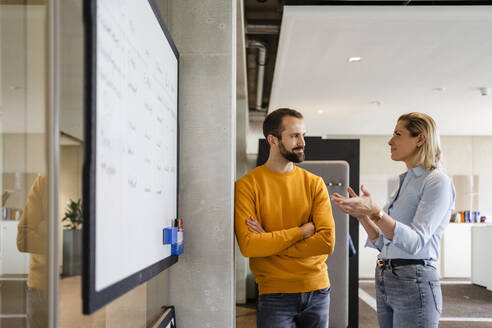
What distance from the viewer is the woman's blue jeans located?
174 cm

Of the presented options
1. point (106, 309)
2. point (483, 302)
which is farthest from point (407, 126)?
point (483, 302)

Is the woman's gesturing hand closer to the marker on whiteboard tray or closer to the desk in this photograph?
the marker on whiteboard tray

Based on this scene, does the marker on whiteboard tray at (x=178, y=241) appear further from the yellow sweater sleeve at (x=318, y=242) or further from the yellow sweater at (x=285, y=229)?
the yellow sweater sleeve at (x=318, y=242)

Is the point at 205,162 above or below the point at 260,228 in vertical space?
above

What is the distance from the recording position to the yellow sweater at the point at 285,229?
1803mm

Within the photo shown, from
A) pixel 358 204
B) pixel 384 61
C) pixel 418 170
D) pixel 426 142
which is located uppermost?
pixel 384 61

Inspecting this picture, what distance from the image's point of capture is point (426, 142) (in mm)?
1920

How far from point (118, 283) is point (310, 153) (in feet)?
9.63

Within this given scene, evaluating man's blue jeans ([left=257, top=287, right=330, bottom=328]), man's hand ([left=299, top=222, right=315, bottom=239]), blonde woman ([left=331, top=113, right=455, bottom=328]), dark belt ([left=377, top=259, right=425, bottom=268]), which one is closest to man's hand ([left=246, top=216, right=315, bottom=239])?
man's hand ([left=299, top=222, right=315, bottom=239])

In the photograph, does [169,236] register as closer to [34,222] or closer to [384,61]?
[34,222]

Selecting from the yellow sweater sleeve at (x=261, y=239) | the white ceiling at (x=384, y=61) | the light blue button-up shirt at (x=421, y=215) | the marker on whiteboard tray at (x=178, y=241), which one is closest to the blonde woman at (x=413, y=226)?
the light blue button-up shirt at (x=421, y=215)

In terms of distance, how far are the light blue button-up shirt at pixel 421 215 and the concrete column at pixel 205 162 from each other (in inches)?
27.9

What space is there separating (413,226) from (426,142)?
1.26 ft

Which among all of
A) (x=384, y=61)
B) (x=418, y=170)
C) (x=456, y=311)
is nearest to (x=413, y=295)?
(x=418, y=170)
